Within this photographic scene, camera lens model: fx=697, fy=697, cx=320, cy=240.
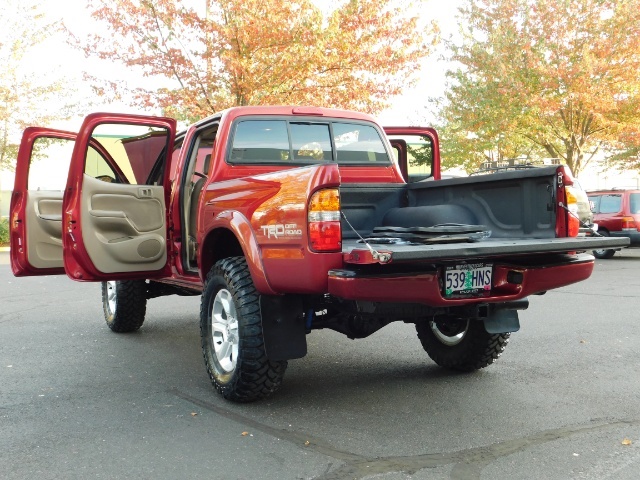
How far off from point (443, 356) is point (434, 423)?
141cm

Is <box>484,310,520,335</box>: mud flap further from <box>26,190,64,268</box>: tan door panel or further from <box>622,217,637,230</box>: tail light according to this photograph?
<box>622,217,637,230</box>: tail light

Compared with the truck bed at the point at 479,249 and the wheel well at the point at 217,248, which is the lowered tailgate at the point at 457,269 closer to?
the truck bed at the point at 479,249

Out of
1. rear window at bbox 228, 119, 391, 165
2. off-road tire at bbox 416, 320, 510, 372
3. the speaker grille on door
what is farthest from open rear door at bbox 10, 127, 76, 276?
off-road tire at bbox 416, 320, 510, 372

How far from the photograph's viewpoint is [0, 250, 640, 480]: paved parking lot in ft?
11.6

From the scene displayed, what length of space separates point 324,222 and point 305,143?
2067 millimetres

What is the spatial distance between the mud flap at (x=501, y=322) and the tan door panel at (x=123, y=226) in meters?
2.91

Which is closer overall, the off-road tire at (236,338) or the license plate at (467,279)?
the license plate at (467,279)

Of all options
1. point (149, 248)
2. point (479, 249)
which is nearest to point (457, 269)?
point (479, 249)

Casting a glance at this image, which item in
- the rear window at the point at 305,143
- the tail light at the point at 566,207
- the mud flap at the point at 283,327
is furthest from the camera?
the rear window at the point at 305,143

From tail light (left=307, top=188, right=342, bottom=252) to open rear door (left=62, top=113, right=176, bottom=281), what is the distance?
2426 mm

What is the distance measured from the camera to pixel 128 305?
284 inches

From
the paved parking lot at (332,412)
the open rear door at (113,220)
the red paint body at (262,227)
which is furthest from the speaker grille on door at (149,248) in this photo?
the paved parking lot at (332,412)

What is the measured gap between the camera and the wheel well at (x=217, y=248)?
5.12 metres

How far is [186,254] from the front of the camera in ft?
19.5
